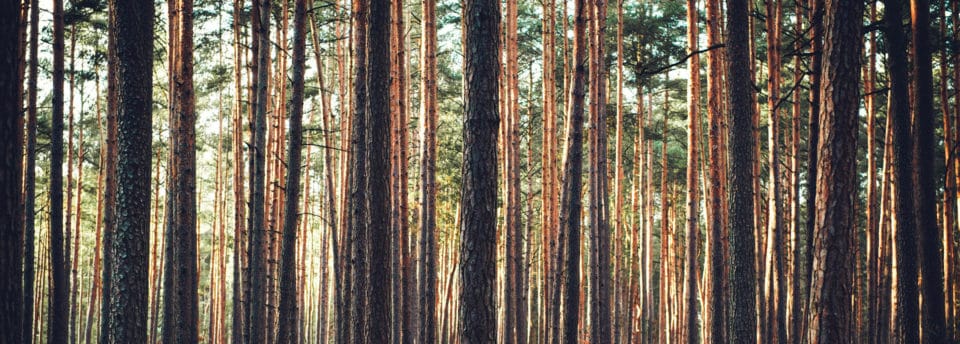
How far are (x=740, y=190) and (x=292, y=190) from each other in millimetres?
5553

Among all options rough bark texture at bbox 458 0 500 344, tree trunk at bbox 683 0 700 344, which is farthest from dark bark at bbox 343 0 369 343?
tree trunk at bbox 683 0 700 344

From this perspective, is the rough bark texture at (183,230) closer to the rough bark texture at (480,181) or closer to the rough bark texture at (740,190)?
the rough bark texture at (480,181)

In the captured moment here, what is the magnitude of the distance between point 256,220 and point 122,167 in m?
2.97

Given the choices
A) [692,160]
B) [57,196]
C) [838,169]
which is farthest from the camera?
[692,160]

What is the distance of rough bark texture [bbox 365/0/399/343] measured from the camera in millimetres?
7449

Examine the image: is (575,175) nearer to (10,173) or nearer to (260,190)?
(260,190)

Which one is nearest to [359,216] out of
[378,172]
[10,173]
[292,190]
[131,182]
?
[378,172]

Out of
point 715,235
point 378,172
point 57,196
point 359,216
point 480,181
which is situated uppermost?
point 378,172

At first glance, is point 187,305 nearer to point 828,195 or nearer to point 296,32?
point 296,32

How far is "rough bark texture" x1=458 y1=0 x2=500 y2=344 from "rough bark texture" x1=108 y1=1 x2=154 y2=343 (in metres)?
3.14

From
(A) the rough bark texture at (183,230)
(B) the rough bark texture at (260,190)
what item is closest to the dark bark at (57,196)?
(A) the rough bark texture at (183,230)

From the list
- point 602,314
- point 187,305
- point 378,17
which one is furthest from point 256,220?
point 602,314

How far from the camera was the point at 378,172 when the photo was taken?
753 centimetres

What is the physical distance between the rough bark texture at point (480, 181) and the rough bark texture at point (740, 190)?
341cm
